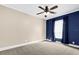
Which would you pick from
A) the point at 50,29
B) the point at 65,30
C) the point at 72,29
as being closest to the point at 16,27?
the point at 65,30

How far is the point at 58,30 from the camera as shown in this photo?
757 centimetres

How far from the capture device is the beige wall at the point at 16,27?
441cm

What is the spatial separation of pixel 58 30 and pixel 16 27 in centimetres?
377

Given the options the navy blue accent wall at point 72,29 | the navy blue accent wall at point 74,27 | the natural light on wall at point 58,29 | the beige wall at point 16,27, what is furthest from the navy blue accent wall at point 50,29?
the navy blue accent wall at point 74,27

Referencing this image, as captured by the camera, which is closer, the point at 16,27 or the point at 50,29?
the point at 16,27

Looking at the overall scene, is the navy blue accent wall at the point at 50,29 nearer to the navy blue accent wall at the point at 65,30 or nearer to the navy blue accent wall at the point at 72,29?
the navy blue accent wall at the point at 72,29

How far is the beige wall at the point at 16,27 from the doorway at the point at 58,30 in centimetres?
175

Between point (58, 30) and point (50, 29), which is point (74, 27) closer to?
point (58, 30)

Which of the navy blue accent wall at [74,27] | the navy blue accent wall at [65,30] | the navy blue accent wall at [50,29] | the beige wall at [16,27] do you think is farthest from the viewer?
the navy blue accent wall at [50,29]

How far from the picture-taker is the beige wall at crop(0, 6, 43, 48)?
4.41 m

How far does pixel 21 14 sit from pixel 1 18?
5.47ft

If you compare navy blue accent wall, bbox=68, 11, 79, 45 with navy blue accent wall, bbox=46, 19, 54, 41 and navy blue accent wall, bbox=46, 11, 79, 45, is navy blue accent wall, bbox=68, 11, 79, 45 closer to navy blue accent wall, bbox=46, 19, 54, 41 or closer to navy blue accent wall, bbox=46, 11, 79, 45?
navy blue accent wall, bbox=46, 11, 79, 45

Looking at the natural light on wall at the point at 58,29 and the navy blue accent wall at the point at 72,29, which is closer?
the navy blue accent wall at the point at 72,29
